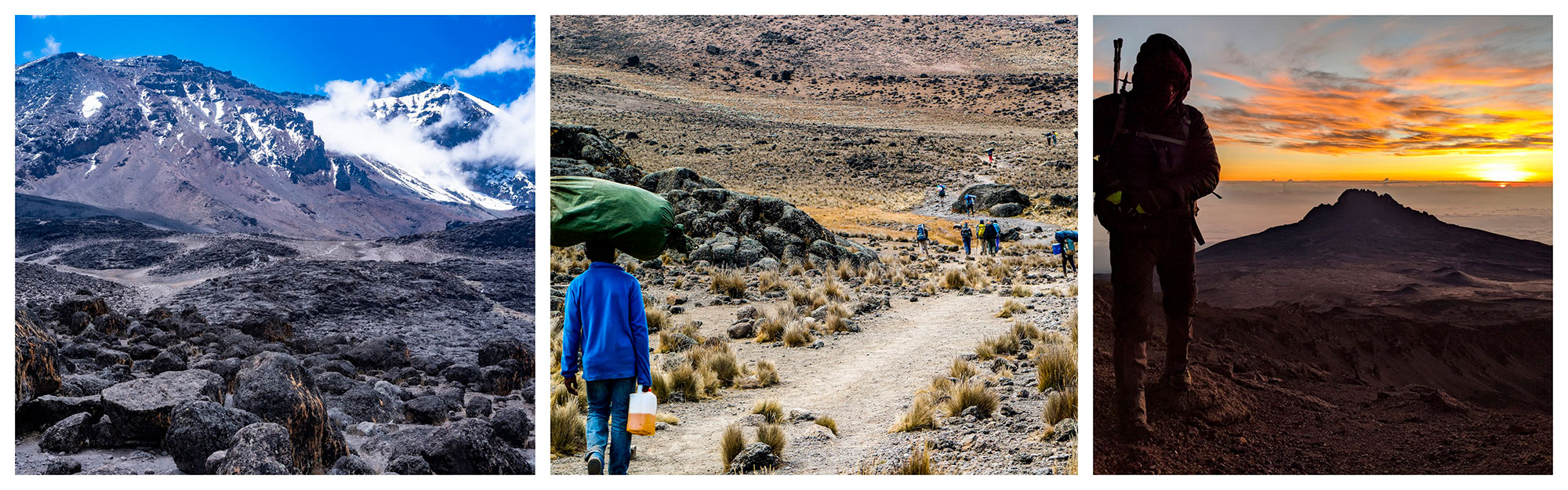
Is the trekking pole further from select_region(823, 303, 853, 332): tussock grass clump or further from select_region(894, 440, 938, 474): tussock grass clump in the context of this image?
select_region(823, 303, 853, 332): tussock grass clump

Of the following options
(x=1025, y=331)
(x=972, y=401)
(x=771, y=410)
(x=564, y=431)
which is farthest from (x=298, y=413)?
(x=1025, y=331)

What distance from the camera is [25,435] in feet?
18.0

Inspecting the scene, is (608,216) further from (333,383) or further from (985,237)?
(985,237)

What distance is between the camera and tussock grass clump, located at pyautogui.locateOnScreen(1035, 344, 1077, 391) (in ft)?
15.4

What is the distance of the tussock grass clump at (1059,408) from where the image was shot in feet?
13.5

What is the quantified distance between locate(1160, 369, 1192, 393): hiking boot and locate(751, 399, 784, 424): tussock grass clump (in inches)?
91.0

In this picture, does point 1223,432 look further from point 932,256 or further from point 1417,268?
point 932,256

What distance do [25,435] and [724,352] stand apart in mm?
5176

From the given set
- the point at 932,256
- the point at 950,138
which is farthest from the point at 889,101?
the point at 932,256

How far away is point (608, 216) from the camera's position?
2.91m

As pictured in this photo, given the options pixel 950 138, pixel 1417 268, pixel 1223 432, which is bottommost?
pixel 1223 432

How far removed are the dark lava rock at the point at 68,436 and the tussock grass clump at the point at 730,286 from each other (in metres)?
7.08

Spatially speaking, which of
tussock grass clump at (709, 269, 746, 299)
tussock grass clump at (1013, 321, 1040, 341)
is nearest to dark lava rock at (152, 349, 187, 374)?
tussock grass clump at (709, 269, 746, 299)

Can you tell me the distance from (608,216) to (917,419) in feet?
7.74
